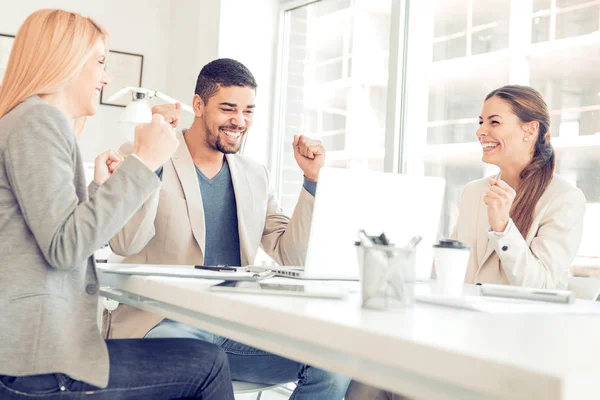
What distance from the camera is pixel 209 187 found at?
2.18 m

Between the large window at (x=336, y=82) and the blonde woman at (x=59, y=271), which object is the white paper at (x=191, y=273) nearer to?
the blonde woman at (x=59, y=271)

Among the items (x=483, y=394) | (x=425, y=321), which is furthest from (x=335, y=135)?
(x=483, y=394)

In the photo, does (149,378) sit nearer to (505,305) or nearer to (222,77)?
(505,305)

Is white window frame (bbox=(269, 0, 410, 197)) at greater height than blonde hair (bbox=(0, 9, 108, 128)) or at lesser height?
greater

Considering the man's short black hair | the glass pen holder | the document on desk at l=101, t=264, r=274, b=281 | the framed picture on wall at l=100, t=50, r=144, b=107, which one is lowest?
the document on desk at l=101, t=264, r=274, b=281

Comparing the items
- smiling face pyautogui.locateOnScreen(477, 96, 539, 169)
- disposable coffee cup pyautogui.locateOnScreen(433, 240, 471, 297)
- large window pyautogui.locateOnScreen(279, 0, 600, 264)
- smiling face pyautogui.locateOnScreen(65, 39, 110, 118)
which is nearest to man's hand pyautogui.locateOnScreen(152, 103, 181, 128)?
smiling face pyautogui.locateOnScreen(65, 39, 110, 118)

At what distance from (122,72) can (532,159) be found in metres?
2.86

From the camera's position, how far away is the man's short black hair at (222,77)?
2299mm

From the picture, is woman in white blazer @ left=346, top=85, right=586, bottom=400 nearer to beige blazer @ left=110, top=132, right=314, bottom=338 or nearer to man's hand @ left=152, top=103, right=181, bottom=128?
beige blazer @ left=110, top=132, right=314, bottom=338

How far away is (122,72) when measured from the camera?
4.31 meters

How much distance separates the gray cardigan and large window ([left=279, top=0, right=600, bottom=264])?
1782 mm

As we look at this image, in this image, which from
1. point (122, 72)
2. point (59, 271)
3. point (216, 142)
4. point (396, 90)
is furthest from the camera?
point (122, 72)

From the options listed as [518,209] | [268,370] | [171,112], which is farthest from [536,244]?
[171,112]

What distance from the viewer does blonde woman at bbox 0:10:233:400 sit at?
3.89 ft
